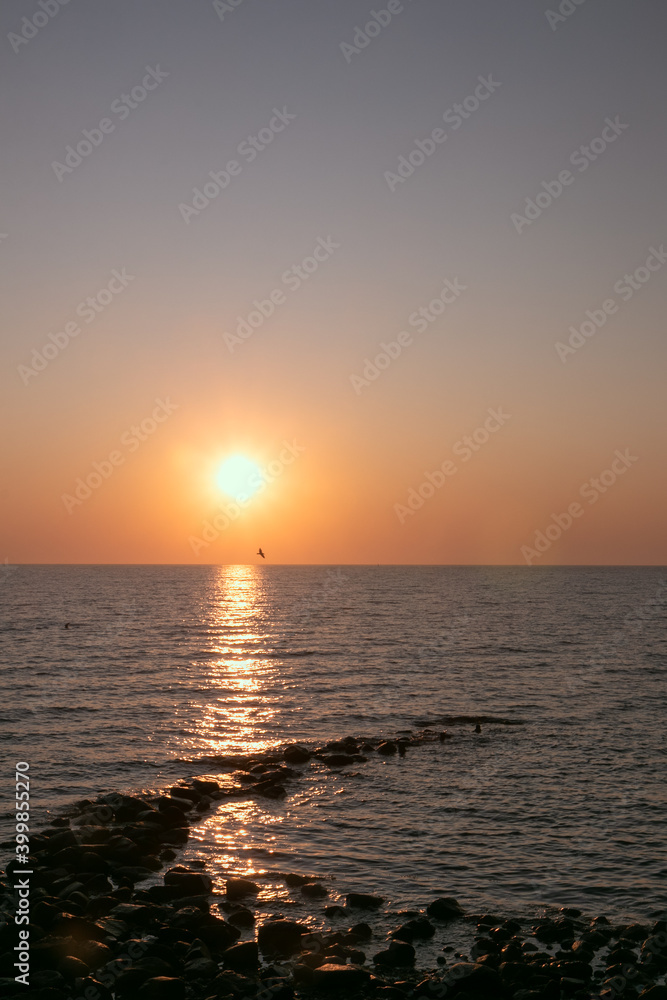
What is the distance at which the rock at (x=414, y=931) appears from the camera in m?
16.7

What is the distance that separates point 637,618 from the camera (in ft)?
349

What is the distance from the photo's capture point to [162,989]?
13.9m

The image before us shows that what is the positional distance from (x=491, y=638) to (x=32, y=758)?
54.7m

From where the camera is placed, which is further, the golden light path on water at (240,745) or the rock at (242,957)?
the golden light path on water at (240,745)

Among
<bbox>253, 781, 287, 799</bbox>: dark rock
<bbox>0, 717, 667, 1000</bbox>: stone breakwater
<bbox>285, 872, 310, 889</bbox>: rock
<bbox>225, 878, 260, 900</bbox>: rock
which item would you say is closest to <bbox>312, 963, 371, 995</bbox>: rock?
<bbox>0, 717, 667, 1000</bbox>: stone breakwater

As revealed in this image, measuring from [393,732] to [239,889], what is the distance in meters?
19.0

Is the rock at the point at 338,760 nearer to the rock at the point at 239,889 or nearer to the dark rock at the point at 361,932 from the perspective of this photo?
the rock at the point at 239,889

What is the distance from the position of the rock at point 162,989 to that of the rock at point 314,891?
5.31 m

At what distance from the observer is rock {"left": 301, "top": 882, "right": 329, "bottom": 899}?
744 inches

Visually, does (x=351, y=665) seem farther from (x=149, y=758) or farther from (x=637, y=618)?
(x=637, y=618)

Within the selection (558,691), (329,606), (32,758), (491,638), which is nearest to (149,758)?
(32,758)

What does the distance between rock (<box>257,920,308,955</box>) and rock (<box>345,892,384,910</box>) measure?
1963mm

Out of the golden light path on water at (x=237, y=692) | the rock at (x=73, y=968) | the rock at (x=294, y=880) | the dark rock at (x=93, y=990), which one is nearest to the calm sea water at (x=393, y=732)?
the golden light path on water at (x=237, y=692)

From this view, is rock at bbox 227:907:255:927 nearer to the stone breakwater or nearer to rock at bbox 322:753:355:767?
the stone breakwater
